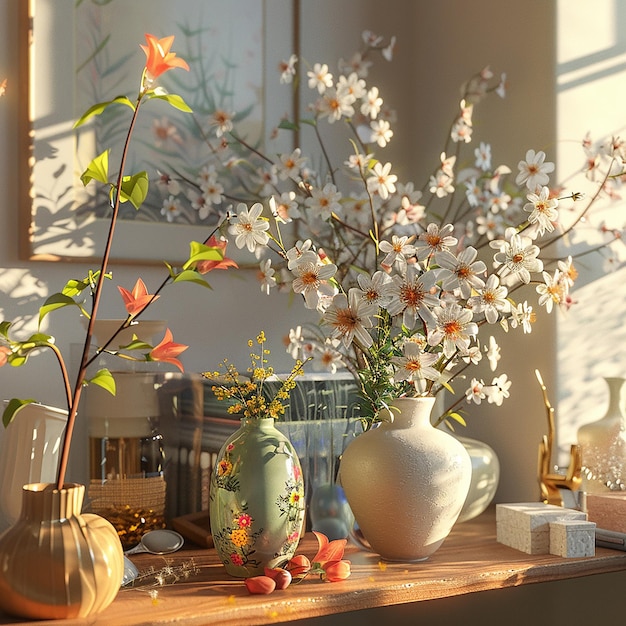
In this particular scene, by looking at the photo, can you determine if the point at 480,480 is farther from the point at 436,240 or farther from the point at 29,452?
the point at 29,452

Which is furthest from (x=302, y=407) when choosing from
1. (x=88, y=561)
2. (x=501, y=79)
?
(x=501, y=79)

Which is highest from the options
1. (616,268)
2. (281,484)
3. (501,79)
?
(501,79)

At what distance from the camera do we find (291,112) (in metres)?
1.84

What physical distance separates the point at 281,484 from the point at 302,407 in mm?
291

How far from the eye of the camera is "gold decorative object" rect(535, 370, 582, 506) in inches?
61.1

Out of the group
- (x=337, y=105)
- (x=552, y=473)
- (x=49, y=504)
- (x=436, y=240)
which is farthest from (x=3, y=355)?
(x=552, y=473)

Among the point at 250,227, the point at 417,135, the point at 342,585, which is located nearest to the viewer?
the point at 342,585

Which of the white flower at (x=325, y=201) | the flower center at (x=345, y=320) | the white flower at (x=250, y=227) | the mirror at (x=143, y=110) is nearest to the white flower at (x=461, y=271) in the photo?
the flower center at (x=345, y=320)

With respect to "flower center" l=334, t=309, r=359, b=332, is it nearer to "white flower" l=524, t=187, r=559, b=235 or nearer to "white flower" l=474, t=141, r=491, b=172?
"white flower" l=524, t=187, r=559, b=235

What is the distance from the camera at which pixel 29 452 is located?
138cm

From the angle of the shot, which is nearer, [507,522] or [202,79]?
[507,522]

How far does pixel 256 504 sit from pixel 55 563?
28 centimetres

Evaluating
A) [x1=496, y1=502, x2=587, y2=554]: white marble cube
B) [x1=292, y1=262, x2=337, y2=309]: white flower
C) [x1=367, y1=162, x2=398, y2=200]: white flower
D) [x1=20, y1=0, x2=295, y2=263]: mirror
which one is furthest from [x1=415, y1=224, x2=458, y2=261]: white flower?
[x1=20, y1=0, x2=295, y2=263]: mirror

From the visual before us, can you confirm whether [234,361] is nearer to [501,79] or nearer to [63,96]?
[63,96]
